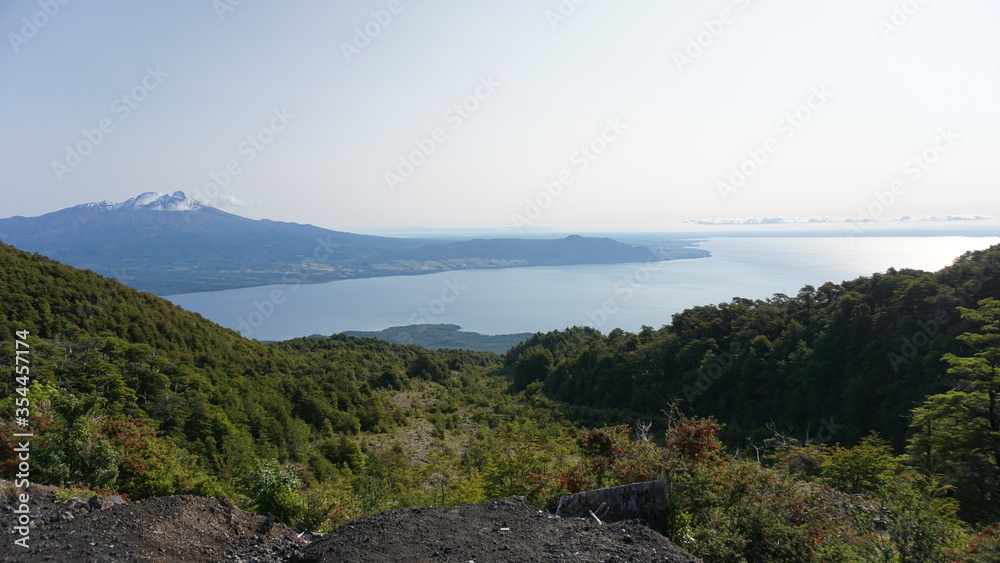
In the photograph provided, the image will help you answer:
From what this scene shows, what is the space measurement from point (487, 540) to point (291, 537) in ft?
8.25

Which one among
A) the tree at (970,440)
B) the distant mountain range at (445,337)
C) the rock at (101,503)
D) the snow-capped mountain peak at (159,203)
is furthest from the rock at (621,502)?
the snow-capped mountain peak at (159,203)

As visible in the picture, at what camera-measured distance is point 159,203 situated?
612 feet

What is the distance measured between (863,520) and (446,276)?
413 ft

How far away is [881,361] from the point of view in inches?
620

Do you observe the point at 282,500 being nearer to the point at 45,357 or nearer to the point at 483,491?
the point at 483,491

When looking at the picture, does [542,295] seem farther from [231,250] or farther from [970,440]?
[231,250]

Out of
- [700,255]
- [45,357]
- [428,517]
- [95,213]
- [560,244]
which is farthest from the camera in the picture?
[95,213]

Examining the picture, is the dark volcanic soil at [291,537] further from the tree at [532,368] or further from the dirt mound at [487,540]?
the tree at [532,368]

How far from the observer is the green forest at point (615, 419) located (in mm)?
5656

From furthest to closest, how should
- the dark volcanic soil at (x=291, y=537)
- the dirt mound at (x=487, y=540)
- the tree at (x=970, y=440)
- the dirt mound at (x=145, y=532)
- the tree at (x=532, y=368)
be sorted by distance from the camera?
the tree at (x=532, y=368) < the tree at (x=970, y=440) < the dirt mound at (x=487, y=540) < the dark volcanic soil at (x=291, y=537) < the dirt mound at (x=145, y=532)

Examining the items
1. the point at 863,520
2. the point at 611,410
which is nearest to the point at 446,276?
the point at 611,410

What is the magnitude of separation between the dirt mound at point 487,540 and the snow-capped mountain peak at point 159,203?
728ft

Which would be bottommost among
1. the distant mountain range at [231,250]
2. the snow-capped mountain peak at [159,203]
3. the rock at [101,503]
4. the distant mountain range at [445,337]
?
the distant mountain range at [445,337]

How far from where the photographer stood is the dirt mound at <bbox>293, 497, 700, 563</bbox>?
438 cm
